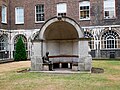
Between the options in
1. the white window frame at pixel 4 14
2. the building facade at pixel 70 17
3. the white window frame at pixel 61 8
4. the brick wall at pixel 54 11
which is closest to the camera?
the building facade at pixel 70 17

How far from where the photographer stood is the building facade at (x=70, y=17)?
32312mm

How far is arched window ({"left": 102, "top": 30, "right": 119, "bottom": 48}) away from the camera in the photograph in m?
32.1

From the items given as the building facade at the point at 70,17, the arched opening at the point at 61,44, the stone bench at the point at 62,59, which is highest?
the building facade at the point at 70,17

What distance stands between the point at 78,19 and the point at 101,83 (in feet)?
71.0

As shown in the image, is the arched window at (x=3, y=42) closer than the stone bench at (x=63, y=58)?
No

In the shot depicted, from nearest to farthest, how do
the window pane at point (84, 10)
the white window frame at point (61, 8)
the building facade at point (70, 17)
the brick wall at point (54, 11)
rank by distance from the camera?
the building facade at point (70, 17) → the brick wall at point (54, 11) → the window pane at point (84, 10) → the white window frame at point (61, 8)

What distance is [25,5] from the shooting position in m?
35.8

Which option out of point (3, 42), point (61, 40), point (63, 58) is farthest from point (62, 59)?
point (3, 42)

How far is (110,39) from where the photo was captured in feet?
106

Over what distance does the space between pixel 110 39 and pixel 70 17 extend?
552 cm

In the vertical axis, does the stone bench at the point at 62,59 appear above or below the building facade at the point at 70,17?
below

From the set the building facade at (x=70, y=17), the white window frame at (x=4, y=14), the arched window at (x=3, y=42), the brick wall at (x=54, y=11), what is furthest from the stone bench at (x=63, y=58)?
the white window frame at (x=4, y=14)

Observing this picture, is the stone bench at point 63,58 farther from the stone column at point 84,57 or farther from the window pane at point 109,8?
the window pane at point 109,8

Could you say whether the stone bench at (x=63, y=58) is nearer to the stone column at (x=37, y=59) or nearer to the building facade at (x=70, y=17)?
the stone column at (x=37, y=59)
